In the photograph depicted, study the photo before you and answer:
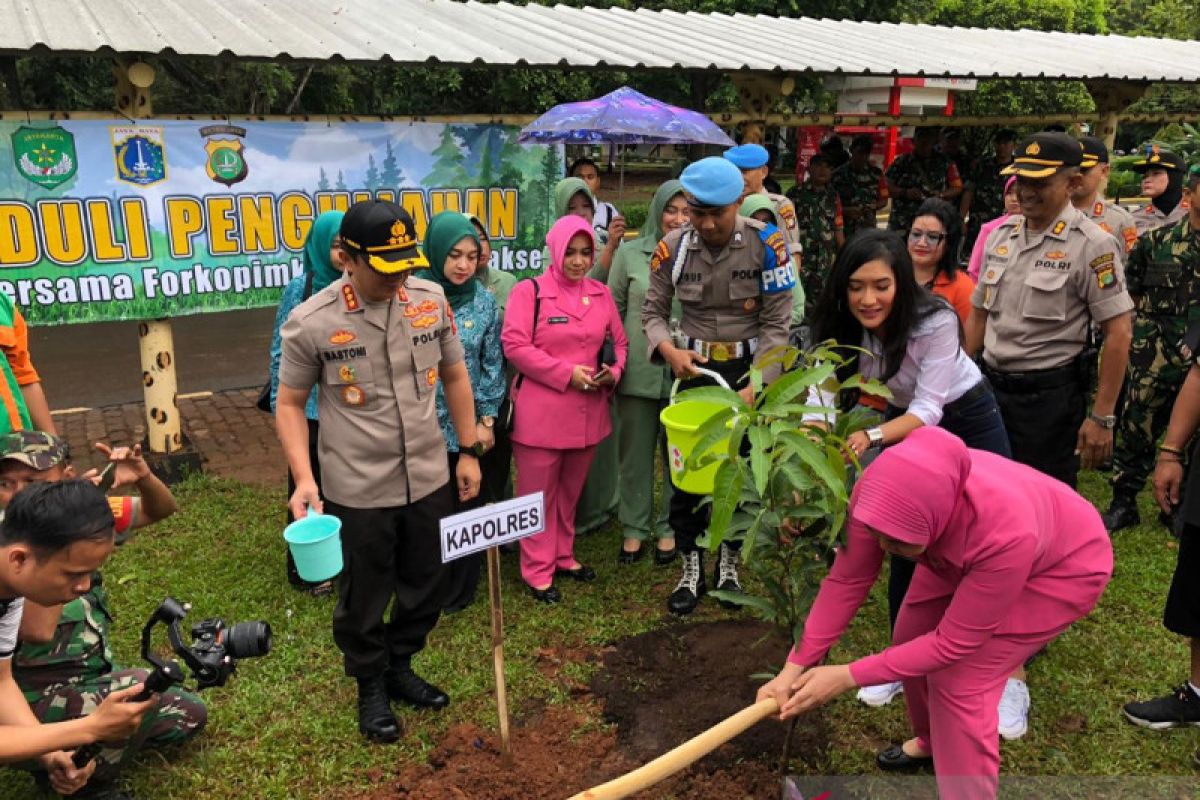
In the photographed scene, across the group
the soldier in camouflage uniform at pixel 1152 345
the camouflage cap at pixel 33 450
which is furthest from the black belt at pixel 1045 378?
the camouflage cap at pixel 33 450

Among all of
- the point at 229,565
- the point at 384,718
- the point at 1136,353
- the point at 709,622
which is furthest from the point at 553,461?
the point at 1136,353

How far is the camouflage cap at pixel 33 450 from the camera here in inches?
104

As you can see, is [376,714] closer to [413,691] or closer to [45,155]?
[413,691]

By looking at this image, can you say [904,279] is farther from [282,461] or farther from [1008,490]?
[282,461]

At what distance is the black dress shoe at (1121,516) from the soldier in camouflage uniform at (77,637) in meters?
4.76

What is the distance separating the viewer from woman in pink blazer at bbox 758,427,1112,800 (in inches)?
82.4

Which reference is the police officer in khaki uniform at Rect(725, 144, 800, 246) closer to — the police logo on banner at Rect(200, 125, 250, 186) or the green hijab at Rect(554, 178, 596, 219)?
the green hijab at Rect(554, 178, 596, 219)

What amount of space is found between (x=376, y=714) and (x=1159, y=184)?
6.08 meters

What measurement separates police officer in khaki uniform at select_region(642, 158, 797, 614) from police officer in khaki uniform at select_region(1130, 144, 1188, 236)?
367 cm

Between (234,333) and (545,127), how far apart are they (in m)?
5.76

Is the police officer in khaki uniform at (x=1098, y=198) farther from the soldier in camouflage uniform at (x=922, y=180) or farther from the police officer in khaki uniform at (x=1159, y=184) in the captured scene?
the soldier in camouflage uniform at (x=922, y=180)

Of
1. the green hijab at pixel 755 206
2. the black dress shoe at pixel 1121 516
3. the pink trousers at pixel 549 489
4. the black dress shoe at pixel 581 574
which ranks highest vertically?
the green hijab at pixel 755 206

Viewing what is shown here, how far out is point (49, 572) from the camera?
213 centimetres

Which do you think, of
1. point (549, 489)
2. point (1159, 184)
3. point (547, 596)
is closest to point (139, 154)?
point (549, 489)
